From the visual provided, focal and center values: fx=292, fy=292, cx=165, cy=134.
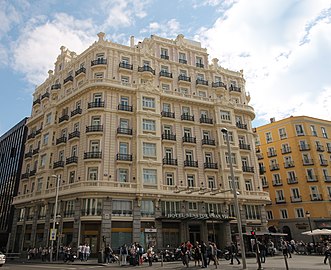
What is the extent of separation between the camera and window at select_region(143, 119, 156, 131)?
36053 mm

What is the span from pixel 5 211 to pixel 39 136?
1647 centimetres

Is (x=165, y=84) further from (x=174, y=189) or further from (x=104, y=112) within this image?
(x=174, y=189)

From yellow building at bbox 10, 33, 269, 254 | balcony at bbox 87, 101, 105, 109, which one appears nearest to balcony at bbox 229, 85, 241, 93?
yellow building at bbox 10, 33, 269, 254

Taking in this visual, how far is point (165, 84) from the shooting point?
41062 millimetres

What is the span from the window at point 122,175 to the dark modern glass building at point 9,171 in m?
24.1

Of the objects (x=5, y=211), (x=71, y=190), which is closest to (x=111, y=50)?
(x=71, y=190)

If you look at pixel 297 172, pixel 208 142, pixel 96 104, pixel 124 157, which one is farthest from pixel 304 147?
pixel 96 104

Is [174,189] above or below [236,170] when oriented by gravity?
below

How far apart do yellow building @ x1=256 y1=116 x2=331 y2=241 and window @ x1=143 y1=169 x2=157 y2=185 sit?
2105cm

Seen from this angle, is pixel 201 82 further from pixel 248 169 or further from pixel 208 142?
pixel 248 169

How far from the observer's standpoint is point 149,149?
3522 centimetres

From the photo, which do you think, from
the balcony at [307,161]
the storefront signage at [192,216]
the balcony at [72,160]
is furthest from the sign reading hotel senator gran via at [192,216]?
the balcony at [307,161]

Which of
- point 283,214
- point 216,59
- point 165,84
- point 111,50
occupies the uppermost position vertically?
point 216,59

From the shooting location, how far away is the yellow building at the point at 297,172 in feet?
151
